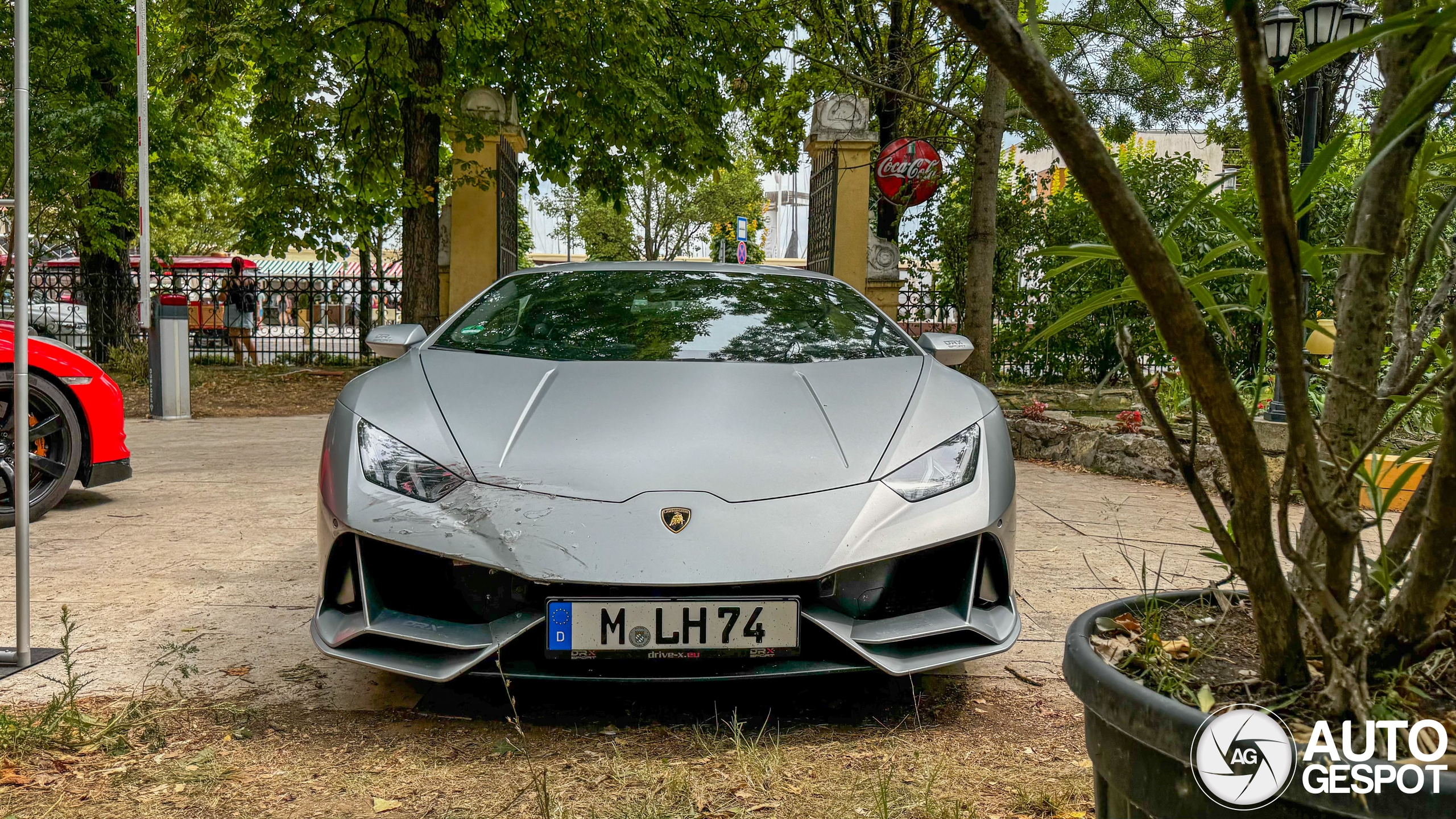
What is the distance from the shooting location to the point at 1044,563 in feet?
14.9

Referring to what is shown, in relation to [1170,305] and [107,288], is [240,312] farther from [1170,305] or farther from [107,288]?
[1170,305]

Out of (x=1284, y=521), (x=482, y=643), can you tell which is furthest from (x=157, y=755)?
(x=1284, y=521)

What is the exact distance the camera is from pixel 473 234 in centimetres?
1228

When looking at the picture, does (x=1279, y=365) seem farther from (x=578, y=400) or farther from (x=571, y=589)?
(x=578, y=400)

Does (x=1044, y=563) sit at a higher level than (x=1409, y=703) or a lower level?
lower

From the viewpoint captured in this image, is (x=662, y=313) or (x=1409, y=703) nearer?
(x=1409, y=703)

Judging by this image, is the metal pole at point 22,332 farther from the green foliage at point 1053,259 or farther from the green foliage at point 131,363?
the green foliage at point 131,363

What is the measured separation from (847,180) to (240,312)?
9.74 metres

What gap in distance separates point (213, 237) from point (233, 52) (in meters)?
33.2

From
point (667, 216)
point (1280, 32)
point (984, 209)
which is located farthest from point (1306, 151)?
point (667, 216)

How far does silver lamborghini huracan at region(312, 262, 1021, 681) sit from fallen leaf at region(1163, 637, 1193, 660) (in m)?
0.96

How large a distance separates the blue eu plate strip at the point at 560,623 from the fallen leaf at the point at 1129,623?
122 centimetres

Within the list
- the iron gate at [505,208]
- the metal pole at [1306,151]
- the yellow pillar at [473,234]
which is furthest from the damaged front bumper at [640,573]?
the yellow pillar at [473,234]

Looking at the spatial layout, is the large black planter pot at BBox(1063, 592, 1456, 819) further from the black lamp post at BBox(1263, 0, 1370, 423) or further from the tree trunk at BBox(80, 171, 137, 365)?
the tree trunk at BBox(80, 171, 137, 365)
